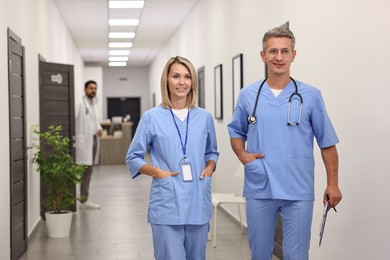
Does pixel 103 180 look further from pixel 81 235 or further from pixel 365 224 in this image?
pixel 365 224

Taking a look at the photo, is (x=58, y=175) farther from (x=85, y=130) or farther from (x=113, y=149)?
(x=113, y=149)

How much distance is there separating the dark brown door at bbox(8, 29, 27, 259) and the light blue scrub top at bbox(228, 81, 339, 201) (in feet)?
8.72

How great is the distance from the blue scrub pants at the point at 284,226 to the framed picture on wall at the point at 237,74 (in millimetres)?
3484

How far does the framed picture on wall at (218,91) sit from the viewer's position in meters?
7.36

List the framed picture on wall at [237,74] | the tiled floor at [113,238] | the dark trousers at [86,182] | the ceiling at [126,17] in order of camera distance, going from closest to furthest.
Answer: the tiled floor at [113,238]
the framed picture on wall at [237,74]
the dark trousers at [86,182]
the ceiling at [126,17]

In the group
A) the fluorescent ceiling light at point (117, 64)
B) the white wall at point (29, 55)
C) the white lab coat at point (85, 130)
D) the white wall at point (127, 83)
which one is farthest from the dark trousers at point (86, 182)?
the white wall at point (127, 83)

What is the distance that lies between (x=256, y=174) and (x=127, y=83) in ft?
64.8

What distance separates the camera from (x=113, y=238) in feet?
19.4

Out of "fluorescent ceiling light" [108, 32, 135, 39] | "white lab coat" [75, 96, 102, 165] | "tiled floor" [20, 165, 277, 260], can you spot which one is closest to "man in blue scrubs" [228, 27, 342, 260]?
"tiled floor" [20, 165, 277, 260]

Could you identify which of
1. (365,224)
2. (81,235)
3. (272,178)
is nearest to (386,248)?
(365,224)

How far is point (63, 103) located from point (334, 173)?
195 inches

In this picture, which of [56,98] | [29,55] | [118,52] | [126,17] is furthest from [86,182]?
[118,52]

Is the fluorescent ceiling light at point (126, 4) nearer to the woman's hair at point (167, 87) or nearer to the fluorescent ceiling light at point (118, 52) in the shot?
the woman's hair at point (167, 87)

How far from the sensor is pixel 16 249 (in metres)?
4.93
